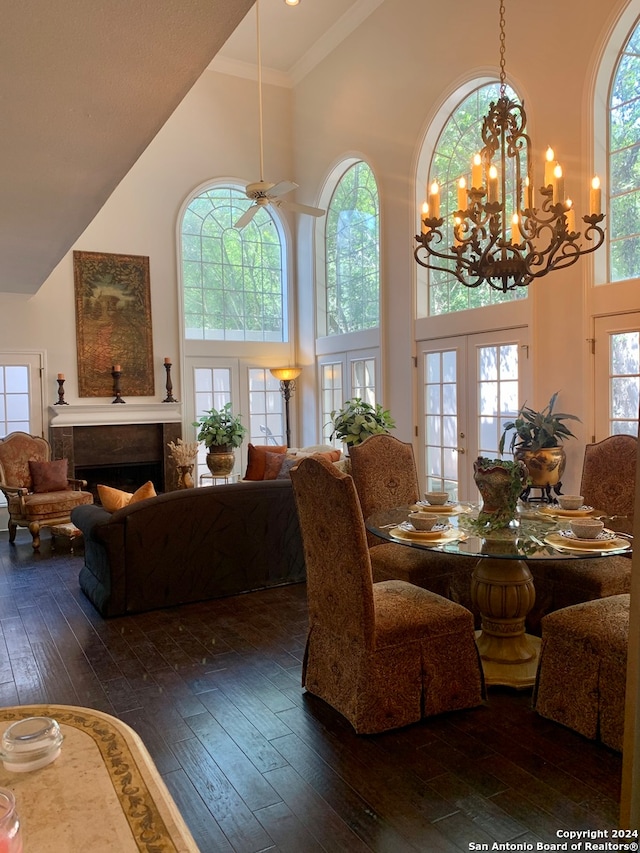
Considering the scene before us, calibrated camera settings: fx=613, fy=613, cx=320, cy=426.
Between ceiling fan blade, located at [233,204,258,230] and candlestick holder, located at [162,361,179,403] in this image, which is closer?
ceiling fan blade, located at [233,204,258,230]

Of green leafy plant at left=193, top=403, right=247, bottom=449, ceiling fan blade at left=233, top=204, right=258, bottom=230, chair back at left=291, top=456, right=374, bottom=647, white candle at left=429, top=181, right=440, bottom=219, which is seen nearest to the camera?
chair back at left=291, top=456, right=374, bottom=647

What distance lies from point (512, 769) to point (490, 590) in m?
0.92

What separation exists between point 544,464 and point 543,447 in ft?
0.44

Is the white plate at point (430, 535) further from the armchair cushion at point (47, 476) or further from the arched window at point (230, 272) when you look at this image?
the arched window at point (230, 272)

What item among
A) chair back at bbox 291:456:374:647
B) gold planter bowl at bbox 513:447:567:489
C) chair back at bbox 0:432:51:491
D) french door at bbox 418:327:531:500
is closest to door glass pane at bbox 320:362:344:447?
french door at bbox 418:327:531:500

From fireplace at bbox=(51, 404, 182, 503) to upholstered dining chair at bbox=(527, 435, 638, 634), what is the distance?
213 inches

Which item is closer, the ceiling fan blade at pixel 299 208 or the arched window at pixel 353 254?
the ceiling fan blade at pixel 299 208

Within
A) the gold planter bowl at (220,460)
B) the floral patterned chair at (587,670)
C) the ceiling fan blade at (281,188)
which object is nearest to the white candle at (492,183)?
the ceiling fan blade at (281,188)

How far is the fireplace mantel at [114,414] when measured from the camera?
727 cm

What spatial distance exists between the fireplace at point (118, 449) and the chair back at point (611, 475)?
5472 mm

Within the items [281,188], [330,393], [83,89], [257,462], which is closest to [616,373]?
[281,188]

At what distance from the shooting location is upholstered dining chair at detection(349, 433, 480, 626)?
138 inches

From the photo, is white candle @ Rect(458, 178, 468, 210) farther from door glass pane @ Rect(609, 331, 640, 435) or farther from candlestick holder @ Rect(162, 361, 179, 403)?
candlestick holder @ Rect(162, 361, 179, 403)

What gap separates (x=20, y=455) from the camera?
6734 millimetres
